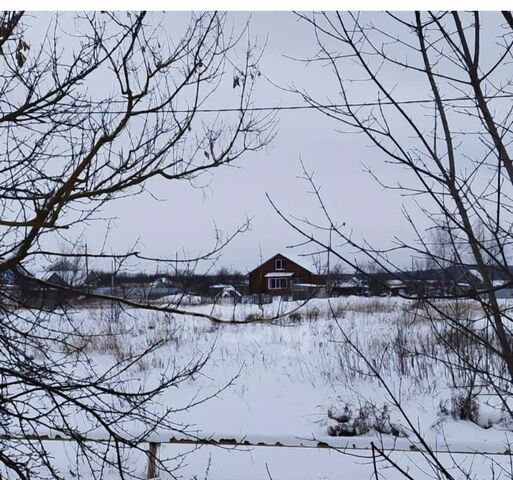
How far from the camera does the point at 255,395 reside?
8.60m

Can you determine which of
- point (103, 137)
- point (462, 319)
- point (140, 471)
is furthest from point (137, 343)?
point (462, 319)

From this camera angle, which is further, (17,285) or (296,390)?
(296,390)

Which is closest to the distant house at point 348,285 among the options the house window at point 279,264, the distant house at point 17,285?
the distant house at point 17,285

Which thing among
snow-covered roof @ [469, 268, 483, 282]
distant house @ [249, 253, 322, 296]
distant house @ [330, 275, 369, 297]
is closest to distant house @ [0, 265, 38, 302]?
distant house @ [249, 253, 322, 296]

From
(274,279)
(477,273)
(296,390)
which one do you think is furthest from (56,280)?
(296,390)

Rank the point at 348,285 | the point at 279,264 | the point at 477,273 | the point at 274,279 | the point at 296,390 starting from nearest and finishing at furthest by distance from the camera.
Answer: the point at 477,273 → the point at 348,285 → the point at 279,264 → the point at 274,279 → the point at 296,390

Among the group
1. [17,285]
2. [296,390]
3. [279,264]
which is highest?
[279,264]

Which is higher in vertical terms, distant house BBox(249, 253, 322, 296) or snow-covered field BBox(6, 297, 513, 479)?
distant house BBox(249, 253, 322, 296)

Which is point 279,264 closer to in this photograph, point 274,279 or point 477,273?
point 274,279

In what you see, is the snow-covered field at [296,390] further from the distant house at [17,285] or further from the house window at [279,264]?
the house window at [279,264]

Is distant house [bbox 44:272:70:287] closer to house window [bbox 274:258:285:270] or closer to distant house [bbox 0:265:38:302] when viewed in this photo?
distant house [bbox 0:265:38:302]

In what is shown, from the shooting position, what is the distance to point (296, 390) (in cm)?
864

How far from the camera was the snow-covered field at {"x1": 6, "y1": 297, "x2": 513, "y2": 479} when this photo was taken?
4812 millimetres

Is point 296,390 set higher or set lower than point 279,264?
lower
